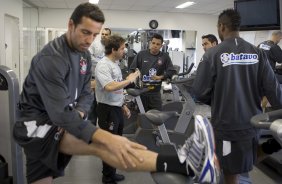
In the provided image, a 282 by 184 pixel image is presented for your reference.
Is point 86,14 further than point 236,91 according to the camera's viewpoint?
No

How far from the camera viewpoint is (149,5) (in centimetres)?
1098

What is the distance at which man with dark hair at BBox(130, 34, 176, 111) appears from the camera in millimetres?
4680

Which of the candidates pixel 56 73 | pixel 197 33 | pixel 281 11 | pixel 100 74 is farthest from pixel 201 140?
pixel 197 33

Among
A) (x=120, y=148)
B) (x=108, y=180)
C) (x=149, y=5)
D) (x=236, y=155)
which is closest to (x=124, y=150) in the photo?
(x=120, y=148)

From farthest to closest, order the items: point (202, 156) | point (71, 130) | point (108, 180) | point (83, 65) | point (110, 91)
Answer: point (108, 180) → point (110, 91) → point (83, 65) → point (71, 130) → point (202, 156)

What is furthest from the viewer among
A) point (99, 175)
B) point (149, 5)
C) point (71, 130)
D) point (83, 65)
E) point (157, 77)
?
point (149, 5)

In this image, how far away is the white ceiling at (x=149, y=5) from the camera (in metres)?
10.1

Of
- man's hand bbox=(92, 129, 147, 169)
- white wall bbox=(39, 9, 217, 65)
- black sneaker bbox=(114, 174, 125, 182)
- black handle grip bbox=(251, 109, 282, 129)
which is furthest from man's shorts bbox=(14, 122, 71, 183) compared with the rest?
white wall bbox=(39, 9, 217, 65)

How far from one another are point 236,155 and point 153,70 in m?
2.52

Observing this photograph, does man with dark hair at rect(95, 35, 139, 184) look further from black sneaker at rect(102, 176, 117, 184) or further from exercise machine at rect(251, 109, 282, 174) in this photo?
exercise machine at rect(251, 109, 282, 174)

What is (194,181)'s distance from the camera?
1644 millimetres

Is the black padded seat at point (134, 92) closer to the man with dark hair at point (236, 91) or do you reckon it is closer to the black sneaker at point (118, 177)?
the black sneaker at point (118, 177)

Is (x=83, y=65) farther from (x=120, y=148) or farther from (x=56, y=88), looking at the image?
(x=120, y=148)

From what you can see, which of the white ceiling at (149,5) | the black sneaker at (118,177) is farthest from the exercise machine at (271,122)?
the white ceiling at (149,5)
